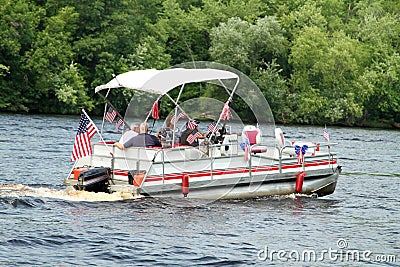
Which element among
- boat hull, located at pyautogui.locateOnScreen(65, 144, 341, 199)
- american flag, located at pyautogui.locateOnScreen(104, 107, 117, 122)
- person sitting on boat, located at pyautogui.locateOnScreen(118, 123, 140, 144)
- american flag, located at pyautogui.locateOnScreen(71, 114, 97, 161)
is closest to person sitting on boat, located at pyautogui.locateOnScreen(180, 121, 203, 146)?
boat hull, located at pyautogui.locateOnScreen(65, 144, 341, 199)

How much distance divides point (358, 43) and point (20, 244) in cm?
5624

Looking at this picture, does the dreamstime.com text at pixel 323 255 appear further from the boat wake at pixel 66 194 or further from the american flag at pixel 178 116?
the american flag at pixel 178 116

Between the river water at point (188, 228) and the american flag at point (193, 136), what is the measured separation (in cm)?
152

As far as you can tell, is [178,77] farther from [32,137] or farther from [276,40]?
[276,40]

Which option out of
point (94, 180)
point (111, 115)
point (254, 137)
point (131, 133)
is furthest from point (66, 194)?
point (254, 137)

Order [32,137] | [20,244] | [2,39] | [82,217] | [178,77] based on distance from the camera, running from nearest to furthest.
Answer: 1. [20,244]
2. [82,217]
3. [178,77]
4. [32,137]
5. [2,39]

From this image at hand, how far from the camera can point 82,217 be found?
17.9 metres

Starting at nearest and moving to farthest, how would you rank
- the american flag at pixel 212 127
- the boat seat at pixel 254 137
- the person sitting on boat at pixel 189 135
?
1. the person sitting on boat at pixel 189 135
2. the american flag at pixel 212 127
3. the boat seat at pixel 254 137

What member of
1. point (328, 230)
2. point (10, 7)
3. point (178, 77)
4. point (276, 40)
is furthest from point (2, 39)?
point (328, 230)

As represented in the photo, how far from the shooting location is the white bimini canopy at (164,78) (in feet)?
65.3

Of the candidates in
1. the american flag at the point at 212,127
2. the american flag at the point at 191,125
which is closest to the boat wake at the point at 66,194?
the american flag at the point at 191,125

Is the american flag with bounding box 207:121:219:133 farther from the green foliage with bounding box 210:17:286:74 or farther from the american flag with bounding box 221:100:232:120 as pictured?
the green foliage with bounding box 210:17:286:74

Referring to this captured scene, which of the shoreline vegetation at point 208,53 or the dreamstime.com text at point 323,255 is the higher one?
the shoreline vegetation at point 208,53

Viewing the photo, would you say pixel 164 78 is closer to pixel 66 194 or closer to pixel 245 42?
pixel 66 194
